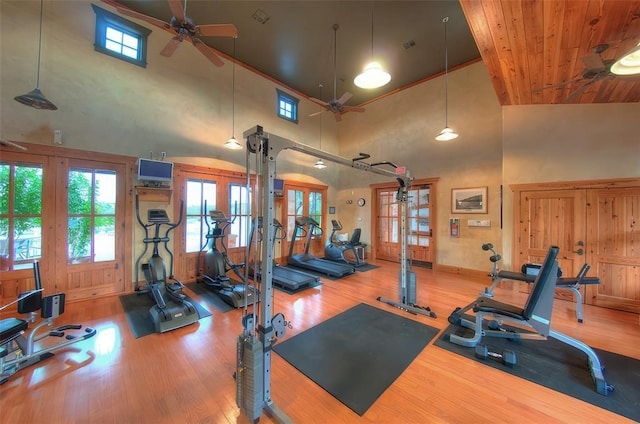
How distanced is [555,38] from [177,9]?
4669mm

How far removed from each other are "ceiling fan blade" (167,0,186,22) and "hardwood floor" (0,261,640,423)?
165 inches

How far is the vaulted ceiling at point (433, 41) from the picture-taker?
8.12ft

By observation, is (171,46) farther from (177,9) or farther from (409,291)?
(409,291)

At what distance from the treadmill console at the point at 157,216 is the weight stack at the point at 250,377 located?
3.64 metres

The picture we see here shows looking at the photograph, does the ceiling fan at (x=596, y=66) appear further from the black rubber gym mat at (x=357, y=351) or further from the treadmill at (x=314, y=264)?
the treadmill at (x=314, y=264)

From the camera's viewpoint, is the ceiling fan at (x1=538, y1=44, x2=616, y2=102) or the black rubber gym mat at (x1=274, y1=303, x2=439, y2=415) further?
the ceiling fan at (x1=538, y1=44, x2=616, y2=102)

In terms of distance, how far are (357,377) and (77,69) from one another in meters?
6.36

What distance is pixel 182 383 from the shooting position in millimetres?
2160

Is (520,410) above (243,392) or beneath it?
beneath

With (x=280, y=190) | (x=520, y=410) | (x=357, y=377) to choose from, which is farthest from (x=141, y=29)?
(x=520, y=410)

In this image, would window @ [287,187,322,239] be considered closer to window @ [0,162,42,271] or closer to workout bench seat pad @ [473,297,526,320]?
workout bench seat pad @ [473,297,526,320]

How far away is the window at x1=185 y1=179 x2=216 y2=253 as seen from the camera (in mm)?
5277

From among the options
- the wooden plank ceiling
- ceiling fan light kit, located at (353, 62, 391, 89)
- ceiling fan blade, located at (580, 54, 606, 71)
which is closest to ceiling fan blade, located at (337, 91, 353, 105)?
ceiling fan light kit, located at (353, 62, 391, 89)

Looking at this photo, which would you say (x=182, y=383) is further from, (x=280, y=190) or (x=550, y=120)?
(x=550, y=120)
